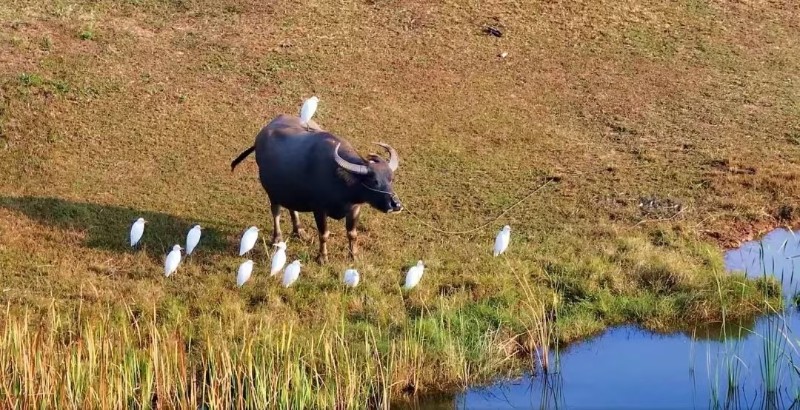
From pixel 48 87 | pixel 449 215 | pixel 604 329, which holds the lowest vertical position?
pixel 48 87

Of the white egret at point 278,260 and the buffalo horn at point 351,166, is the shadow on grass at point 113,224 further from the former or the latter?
the buffalo horn at point 351,166

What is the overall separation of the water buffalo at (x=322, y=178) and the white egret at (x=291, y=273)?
0.73 m

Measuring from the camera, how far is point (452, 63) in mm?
13641

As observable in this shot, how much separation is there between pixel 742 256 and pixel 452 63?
5718mm

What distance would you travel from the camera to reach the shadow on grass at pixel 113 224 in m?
8.41

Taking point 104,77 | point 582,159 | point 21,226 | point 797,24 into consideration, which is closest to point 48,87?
point 104,77

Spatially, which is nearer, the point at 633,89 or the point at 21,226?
the point at 21,226

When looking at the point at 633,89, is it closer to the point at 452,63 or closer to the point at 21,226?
the point at 452,63

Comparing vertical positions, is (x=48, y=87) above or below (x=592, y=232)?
below

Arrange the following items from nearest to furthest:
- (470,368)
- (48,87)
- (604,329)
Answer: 1. (470,368)
2. (604,329)
3. (48,87)

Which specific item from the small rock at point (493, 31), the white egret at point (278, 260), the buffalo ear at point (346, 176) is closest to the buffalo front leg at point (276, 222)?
the buffalo ear at point (346, 176)

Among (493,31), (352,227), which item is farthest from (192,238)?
(493,31)

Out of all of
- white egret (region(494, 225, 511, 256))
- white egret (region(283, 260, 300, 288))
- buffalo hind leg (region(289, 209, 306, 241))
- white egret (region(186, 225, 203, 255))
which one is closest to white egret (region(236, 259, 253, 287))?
white egret (region(283, 260, 300, 288))

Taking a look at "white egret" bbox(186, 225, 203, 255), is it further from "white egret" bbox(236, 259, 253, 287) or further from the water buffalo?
the water buffalo
